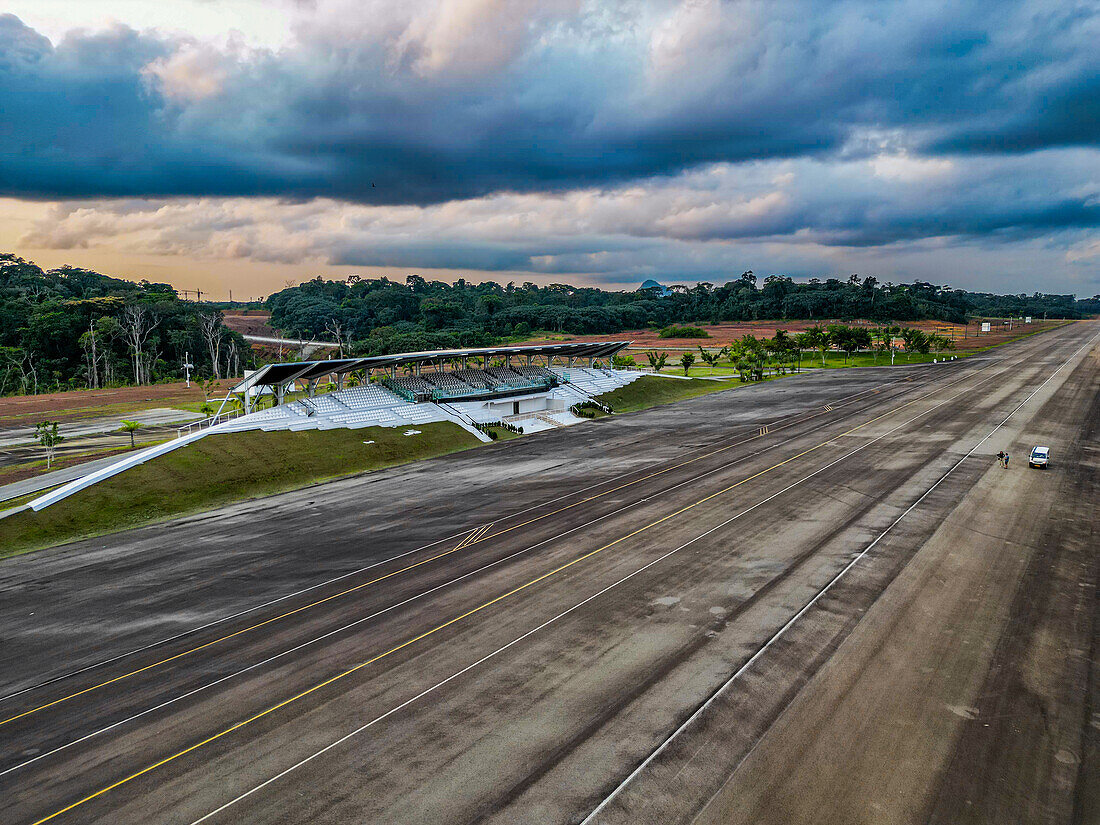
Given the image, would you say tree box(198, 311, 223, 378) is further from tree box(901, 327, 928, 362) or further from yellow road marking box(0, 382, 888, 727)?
tree box(901, 327, 928, 362)

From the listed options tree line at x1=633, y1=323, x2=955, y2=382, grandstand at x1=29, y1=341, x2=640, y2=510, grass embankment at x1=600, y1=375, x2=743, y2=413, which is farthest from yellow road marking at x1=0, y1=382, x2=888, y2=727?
tree line at x1=633, y1=323, x2=955, y2=382

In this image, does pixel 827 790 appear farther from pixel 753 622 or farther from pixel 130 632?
pixel 130 632

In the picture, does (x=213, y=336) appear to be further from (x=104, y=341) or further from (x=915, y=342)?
(x=915, y=342)

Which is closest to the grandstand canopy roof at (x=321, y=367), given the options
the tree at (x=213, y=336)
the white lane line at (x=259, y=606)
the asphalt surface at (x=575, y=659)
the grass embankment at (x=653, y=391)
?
the grass embankment at (x=653, y=391)

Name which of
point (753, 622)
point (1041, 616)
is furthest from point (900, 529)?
point (753, 622)

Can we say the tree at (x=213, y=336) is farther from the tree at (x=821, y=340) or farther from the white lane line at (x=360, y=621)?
the tree at (x=821, y=340)

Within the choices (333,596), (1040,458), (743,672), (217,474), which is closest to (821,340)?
(1040,458)
